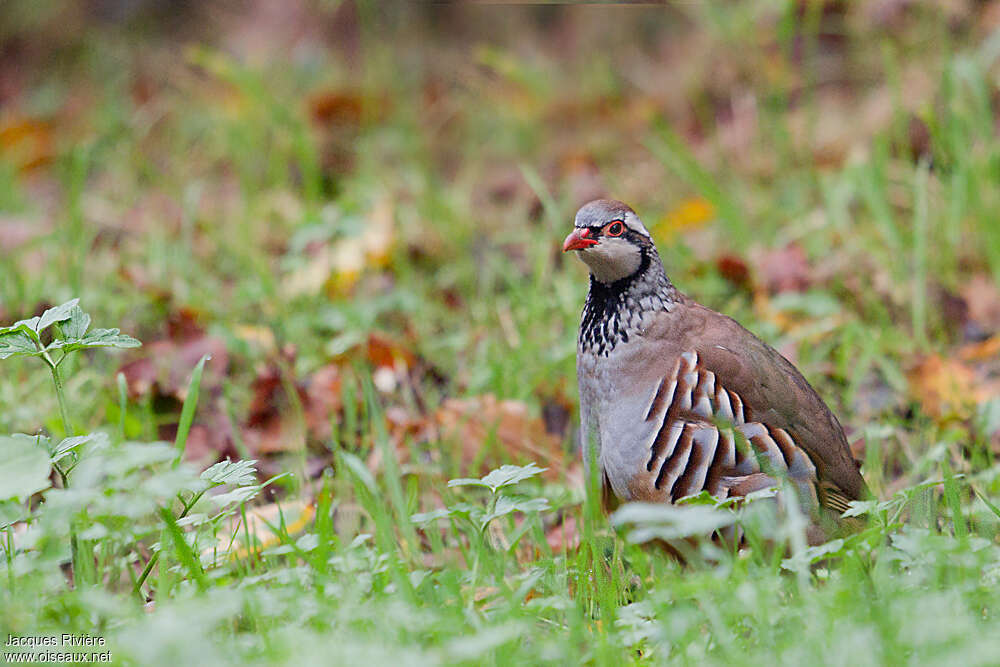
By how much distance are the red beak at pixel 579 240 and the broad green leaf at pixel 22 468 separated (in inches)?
55.7

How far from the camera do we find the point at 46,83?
25.8 ft

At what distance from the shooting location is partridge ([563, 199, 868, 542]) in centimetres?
278

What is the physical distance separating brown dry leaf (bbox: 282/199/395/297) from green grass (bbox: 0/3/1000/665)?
0.04m

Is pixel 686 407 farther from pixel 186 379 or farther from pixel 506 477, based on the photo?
pixel 186 379

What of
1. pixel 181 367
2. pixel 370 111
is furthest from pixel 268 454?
pixel 370 111

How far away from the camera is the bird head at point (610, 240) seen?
3020mm

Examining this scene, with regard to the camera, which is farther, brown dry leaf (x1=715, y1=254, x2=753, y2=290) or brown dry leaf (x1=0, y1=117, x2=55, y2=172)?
brown dry leaf (x1=0, y1=117, x2=55, y2=172)

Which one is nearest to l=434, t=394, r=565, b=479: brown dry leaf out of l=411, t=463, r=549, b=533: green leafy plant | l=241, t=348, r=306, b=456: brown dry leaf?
l=241, t=348, r=306, b=456: brown dry leaf

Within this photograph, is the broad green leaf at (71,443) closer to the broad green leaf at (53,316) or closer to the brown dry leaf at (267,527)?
the broad green leaf at (53,316)

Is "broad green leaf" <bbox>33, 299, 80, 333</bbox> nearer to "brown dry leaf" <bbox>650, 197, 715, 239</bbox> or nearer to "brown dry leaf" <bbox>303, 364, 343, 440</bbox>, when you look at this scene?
"brown dry leaf" <bbox>303, 364, 343, 440</bbox>

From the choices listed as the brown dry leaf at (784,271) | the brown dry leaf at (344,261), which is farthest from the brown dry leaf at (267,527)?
the brown dry leaf at (784,271)

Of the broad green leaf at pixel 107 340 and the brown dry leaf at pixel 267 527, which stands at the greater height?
the broad green leaf at pixel 107 340

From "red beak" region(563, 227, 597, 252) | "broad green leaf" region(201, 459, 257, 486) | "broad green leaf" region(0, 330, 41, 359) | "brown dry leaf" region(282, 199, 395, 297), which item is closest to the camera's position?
"broad green leaf" region(201, 459, 257, 486)

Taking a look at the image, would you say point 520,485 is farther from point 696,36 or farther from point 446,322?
point 696,36
